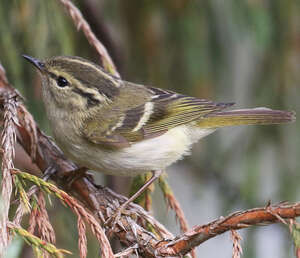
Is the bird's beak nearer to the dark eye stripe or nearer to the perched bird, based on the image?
the perched bird

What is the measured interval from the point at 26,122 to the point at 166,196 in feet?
1.76

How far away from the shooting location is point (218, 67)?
2.55 m

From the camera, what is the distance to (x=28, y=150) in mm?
1741

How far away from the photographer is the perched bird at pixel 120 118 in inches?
80.1

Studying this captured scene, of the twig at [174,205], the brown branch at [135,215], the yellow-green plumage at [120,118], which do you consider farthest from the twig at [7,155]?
the twig at [174,205]

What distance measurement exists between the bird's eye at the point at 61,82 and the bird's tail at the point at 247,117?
64cm

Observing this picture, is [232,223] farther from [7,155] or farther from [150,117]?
[150,117]

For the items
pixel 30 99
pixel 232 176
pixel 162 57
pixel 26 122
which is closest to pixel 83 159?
pixel 26 122

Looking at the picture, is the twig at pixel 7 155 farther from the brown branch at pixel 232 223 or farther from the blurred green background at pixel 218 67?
the blurred green background at pixel 218 67

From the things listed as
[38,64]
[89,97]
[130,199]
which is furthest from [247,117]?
[38,64]

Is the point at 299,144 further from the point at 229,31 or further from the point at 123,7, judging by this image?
the point at 123,7

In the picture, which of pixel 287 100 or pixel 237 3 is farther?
pixel 287 100

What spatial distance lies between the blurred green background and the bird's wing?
0.71 ft

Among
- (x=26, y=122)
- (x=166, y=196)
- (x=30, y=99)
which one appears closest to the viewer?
(x=26, y=122)
